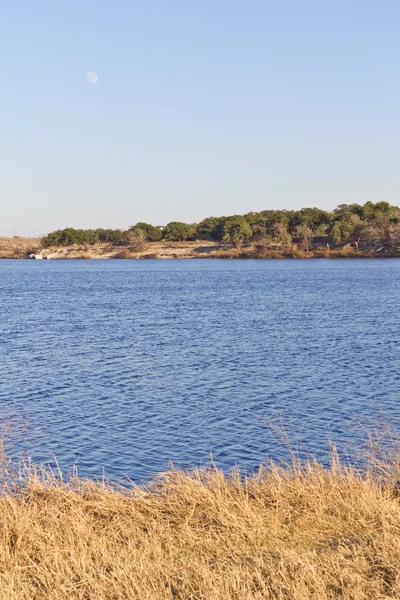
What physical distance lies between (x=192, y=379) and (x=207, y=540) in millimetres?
20279

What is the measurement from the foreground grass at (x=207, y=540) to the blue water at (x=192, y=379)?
5.93 meters

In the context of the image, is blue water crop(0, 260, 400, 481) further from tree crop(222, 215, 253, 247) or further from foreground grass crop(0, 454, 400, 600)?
tree crop(222, 215, 253, 247)

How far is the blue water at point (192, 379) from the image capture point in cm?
2141

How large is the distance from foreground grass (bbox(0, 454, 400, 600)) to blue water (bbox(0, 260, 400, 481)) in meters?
5.93

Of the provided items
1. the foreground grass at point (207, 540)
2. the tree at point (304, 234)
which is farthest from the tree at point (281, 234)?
the foreground grass at point (207, 540)

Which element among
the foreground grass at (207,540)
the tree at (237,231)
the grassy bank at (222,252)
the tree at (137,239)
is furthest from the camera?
the tree at (137,239)

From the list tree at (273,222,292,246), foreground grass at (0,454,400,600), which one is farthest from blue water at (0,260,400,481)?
tree at (273,222,292,246)

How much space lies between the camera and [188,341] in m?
42.6

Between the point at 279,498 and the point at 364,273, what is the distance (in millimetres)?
100153

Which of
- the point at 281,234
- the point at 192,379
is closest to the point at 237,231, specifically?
the point at 281,234

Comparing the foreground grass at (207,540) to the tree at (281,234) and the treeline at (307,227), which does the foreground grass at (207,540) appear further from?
the tree at (281,234)

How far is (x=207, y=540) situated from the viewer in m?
10.9

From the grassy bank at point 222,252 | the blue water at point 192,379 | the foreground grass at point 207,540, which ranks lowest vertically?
the blue water at point 192,379

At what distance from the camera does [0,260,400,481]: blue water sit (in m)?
21.4
